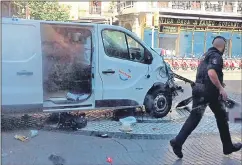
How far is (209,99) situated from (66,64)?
2.99 m

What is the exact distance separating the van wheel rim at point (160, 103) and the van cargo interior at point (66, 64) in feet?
4.69

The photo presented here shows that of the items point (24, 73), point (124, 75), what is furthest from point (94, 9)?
point (24, 73)

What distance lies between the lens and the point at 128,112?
7.29 meters

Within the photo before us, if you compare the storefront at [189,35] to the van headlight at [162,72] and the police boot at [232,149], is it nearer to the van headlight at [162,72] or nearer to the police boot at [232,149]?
the van headlight at [162,72]

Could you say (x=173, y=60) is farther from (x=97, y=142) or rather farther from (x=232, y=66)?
(x=97, y=142)

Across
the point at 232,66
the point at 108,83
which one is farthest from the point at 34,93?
the point at 232,66

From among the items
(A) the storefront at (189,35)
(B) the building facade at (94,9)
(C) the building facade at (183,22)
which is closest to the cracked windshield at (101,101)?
(B) the building facade at (94,9)

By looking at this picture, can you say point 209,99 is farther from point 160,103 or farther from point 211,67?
point 160,103

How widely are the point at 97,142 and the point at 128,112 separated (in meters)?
1.95

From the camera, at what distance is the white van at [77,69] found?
577 cm

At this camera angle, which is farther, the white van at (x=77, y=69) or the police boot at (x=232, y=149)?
the white van at (x=77, y=69)

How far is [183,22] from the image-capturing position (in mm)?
26688

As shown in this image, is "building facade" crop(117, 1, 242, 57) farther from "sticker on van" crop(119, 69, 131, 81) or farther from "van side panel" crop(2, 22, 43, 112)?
"van side panel" crop(2, 22, 43, 112)

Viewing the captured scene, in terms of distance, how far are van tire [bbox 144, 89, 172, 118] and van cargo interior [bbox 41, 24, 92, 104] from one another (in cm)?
128
